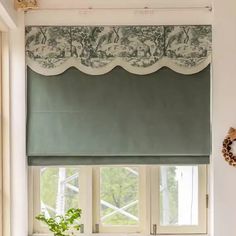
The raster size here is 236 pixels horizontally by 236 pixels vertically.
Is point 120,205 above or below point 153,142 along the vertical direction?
below

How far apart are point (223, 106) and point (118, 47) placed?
86 cm

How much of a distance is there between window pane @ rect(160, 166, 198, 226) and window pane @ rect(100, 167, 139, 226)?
8.0 inches

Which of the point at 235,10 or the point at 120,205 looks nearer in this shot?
the point at 235,10

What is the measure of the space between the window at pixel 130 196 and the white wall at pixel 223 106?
0.60 ft

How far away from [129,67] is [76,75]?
1.27ft

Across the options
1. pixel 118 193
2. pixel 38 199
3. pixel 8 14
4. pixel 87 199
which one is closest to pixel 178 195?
pixel 118 193

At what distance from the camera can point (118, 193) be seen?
3201 millimetres

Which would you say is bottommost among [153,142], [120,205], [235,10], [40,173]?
[120,205]

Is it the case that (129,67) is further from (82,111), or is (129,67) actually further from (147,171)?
(147,171)

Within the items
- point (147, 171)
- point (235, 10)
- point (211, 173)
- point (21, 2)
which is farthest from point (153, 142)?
point (21, 2)

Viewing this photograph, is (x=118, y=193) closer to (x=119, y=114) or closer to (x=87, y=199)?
(x=87, y=199)

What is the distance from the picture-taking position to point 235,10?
9.84ft

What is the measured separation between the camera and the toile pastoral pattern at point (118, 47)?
303 cm

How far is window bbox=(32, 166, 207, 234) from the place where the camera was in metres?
3.17
